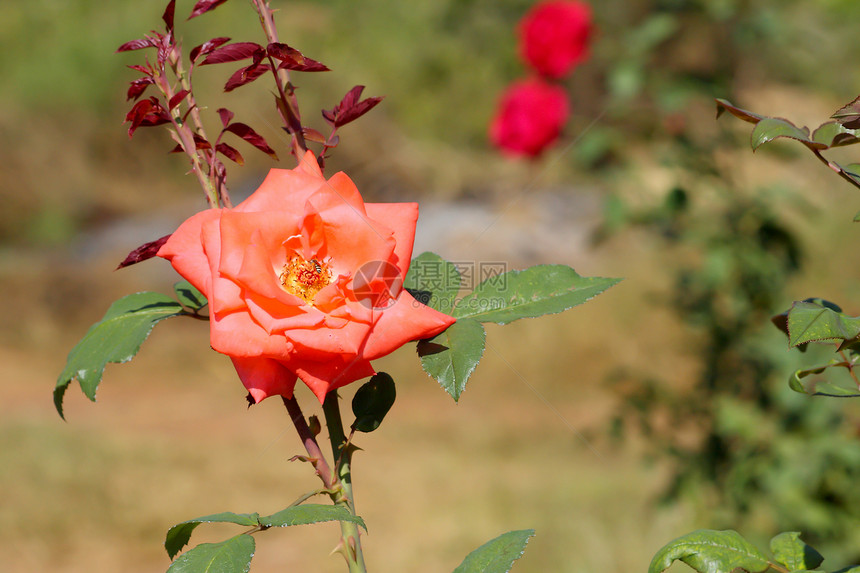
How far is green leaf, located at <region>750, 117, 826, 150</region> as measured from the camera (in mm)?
399

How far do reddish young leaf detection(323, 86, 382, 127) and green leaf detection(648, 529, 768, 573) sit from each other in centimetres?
32

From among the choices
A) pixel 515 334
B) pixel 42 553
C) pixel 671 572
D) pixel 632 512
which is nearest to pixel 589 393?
pixel 515 334

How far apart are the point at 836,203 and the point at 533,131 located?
7.35 ft

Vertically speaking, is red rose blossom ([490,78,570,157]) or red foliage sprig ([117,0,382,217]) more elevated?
red foliage sprig ([117,0,382,217])

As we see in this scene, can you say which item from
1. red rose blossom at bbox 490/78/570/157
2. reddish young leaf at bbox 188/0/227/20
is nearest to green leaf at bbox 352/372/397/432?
reddish young leaf at bbox 188/0/227/20

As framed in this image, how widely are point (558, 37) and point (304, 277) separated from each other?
147 centimetres

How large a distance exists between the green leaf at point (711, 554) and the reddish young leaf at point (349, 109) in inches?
12.8

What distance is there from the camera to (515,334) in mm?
3193

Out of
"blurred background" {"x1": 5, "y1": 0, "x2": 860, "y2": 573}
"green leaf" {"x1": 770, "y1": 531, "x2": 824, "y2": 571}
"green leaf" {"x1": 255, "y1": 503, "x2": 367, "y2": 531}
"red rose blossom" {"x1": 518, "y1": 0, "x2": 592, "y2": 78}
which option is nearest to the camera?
"green leaf" {"x1": 255, "y1": 503, "x2": 367, "y2": 531}

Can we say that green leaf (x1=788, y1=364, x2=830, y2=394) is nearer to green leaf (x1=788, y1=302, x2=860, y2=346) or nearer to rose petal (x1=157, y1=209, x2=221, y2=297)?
green leaf (x1=788, y1=302, x2=860, y2=346)

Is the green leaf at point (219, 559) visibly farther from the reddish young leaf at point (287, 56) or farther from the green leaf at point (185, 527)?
the reddish young leaf at point (287, 56)

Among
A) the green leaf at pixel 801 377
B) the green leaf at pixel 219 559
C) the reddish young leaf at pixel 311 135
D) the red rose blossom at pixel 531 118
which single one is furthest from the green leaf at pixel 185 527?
the red rose blossom at pixel 531 118

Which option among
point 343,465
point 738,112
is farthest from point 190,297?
point 738,112

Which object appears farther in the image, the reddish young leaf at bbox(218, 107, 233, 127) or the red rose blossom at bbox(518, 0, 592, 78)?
the red rose blossom at bbox(518, 0, 592, 78)
